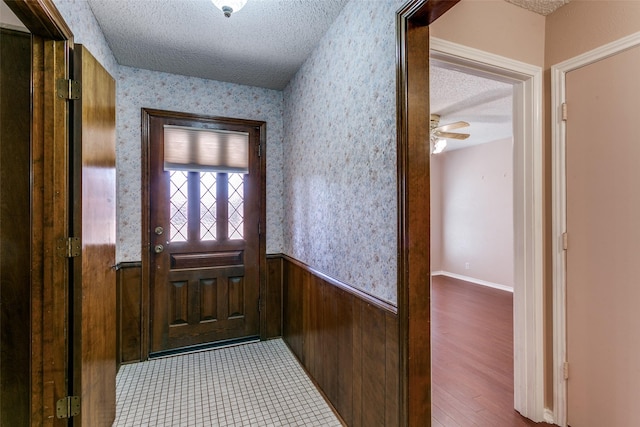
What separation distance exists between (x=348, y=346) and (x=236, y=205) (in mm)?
1779

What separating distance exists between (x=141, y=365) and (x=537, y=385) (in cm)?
292

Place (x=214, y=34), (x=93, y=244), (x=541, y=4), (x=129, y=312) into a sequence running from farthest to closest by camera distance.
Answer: (x=129, y=312) < (x=214, y=34) < (x=541, y=4) < (x=93, y=244)

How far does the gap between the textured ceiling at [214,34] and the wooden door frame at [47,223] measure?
2.36ft

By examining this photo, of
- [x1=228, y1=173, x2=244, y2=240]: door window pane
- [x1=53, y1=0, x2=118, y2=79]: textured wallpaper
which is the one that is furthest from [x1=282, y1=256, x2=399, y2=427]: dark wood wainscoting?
[x1=53, y1=0, x2=118, y2=79]: textured wallpaper

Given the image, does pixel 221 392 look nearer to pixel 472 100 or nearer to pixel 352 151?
pixel 352 151

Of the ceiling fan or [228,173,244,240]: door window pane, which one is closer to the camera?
[228,173,244,240]: door window pane

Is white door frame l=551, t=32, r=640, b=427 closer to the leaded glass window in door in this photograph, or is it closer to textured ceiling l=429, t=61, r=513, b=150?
textured ceiling l=429, t=61, r=513, b=150

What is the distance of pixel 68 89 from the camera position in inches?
55.0

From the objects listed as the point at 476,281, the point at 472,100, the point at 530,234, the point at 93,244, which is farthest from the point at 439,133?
the point at 93,244

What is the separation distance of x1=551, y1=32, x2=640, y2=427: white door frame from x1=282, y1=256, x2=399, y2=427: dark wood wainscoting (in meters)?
1.11

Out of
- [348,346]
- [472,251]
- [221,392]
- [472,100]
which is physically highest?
[472,100]

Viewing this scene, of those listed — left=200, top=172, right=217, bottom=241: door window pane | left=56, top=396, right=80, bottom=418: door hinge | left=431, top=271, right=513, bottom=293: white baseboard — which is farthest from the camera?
left=431, top=271, right=513, bottom=293: white baseboard

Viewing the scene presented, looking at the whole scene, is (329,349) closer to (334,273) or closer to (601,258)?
(334,273)

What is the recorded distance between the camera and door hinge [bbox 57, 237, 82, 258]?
1385 millimetres
